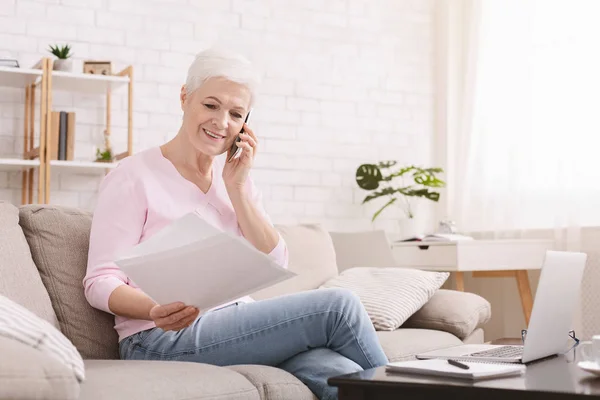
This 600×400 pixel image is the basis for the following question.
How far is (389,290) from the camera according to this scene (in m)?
2.99

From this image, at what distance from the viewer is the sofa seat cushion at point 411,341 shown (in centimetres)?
259

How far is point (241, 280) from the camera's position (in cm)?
172

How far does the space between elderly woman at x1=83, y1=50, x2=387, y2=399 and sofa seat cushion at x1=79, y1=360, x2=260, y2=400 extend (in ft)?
0.36

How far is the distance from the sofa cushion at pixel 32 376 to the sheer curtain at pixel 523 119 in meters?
3.26

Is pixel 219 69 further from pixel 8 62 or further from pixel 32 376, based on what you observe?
pixel 8 62

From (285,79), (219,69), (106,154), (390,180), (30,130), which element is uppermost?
(285,79)

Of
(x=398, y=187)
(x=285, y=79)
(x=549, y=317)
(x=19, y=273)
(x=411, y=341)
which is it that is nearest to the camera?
(x=549, y=317)

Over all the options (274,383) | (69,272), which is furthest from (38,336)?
(69,272)

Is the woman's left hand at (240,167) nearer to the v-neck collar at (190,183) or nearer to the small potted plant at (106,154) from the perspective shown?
the v-neck collar at (190,183)

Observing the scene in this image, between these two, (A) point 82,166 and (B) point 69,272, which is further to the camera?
(A) point 82,166

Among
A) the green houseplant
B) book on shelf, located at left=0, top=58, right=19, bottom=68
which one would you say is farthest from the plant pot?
the green houseplant

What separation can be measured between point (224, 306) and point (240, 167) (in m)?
0.39

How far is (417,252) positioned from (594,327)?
959mm

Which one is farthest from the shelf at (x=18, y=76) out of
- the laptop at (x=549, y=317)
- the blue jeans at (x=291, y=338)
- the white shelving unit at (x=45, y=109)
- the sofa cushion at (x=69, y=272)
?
the laptop at (x=549, y=317)
